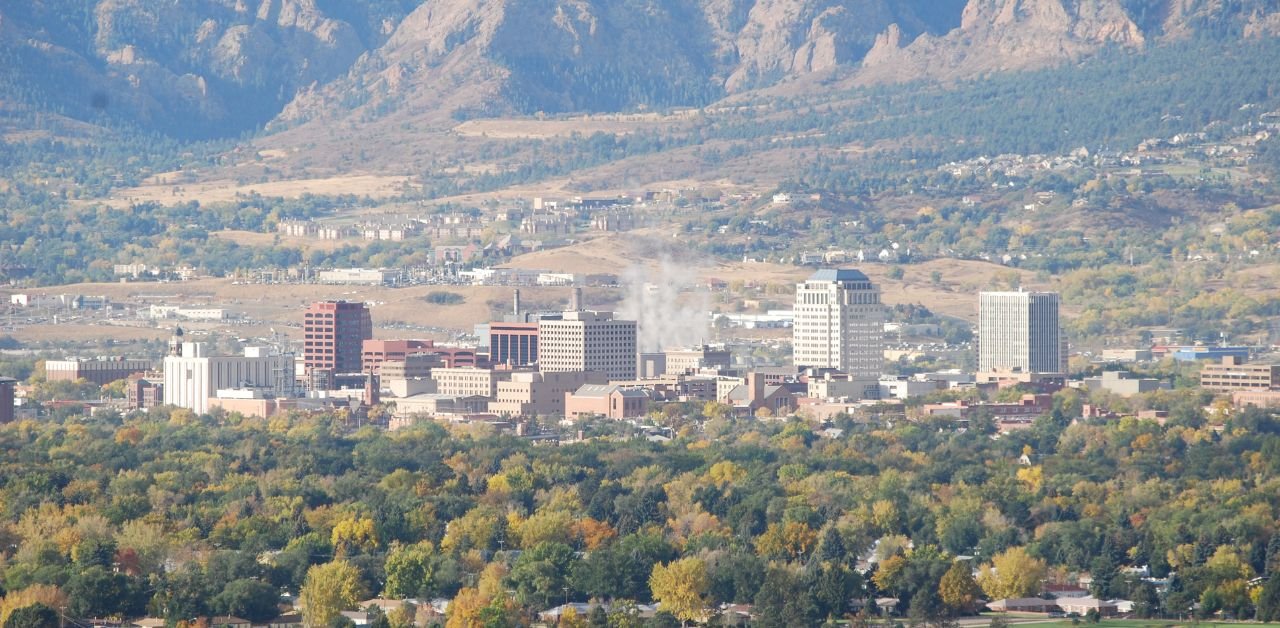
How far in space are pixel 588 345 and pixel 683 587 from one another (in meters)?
73.6

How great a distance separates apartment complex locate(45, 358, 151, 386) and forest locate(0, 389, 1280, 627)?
27.3 meters

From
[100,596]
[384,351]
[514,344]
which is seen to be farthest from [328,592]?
[514,344]

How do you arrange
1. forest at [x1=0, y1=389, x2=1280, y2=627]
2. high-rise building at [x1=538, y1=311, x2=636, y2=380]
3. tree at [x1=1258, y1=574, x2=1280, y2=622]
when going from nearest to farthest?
tree at [x1=1258, y1=574, x2=1280, y2=622] → forest at [x1=0, y1=389, x2=1280, y2=627] → high-rise building at [x1=538, y1=311, x2=636, y2=380]

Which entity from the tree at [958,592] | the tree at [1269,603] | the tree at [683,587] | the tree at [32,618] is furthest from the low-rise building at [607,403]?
the tree at [32,618]

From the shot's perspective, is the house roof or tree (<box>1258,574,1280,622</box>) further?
the house roof

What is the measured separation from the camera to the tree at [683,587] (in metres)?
78.6

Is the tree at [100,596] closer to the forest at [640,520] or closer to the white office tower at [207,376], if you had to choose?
the forest at [640,520]

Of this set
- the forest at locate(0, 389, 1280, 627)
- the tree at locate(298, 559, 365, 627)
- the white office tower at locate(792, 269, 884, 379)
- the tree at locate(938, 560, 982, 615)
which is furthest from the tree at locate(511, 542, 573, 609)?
the white office tower at locate(792, 269, 884, 379)

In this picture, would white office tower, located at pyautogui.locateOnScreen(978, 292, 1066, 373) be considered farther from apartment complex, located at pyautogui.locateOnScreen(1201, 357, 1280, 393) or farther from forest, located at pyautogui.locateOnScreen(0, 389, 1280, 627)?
forest, located at pyautogui.locateOnScreen(0, 389, 1280, 627)

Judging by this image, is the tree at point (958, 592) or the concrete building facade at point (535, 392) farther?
the concrete building facade at point (535, 392)

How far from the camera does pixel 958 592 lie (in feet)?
263

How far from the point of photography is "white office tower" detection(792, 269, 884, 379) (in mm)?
155000

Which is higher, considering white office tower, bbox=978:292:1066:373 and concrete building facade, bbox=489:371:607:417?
white office tower, bbox=978:292:1066:373

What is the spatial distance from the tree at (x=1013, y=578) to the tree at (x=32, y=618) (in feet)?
67.5
